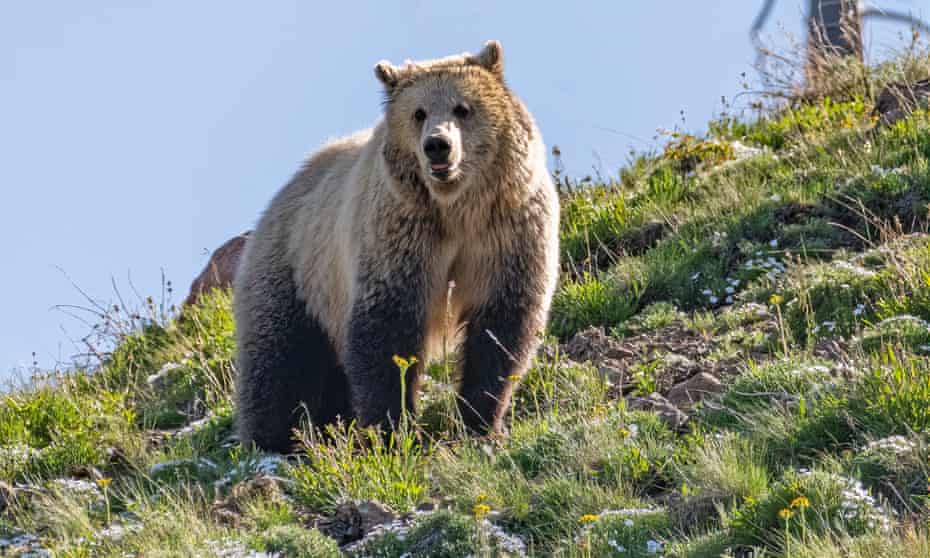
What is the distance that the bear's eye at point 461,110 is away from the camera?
22.4 ft

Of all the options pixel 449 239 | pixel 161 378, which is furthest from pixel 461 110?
pixel 161 378

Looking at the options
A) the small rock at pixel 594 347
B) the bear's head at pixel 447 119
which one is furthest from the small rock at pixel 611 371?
the bear's head at pixel 447 119

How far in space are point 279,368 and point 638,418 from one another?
2365mm

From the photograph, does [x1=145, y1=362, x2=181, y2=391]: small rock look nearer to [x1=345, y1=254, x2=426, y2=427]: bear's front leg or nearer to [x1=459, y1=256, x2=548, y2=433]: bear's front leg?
[x1=345, y1=254, x2=426, y2=427]: bear's front leg

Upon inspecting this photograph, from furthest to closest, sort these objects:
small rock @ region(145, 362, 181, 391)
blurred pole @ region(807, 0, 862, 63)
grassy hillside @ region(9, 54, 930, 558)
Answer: blurred pole @ region(807, 0, 862, 63) < small rock @ region(145, 362, 181, 391) < grassy hillside @ region(9, 54, 930, 558)

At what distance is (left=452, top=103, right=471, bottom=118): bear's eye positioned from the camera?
6.83 metres

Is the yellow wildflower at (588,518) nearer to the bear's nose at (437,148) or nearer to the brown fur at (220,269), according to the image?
the bear's nose at (437,148)

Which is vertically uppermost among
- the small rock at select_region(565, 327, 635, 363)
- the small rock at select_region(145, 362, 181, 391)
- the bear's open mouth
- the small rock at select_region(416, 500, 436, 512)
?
the bear's open mouth

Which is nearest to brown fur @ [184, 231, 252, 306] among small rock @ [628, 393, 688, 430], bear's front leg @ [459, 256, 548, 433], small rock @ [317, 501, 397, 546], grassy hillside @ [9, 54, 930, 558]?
grassy hillside @ [9, 54, 930, 558]

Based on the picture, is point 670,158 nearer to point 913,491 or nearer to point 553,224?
point 553,224

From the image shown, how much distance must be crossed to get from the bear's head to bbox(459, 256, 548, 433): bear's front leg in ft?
1.84

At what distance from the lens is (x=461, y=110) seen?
6852 millimetres

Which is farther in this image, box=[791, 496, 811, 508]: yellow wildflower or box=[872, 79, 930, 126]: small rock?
box=[872, 79, 930, 126]: small rock

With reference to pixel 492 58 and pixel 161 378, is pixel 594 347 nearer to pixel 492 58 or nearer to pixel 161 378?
pixel 492 58
